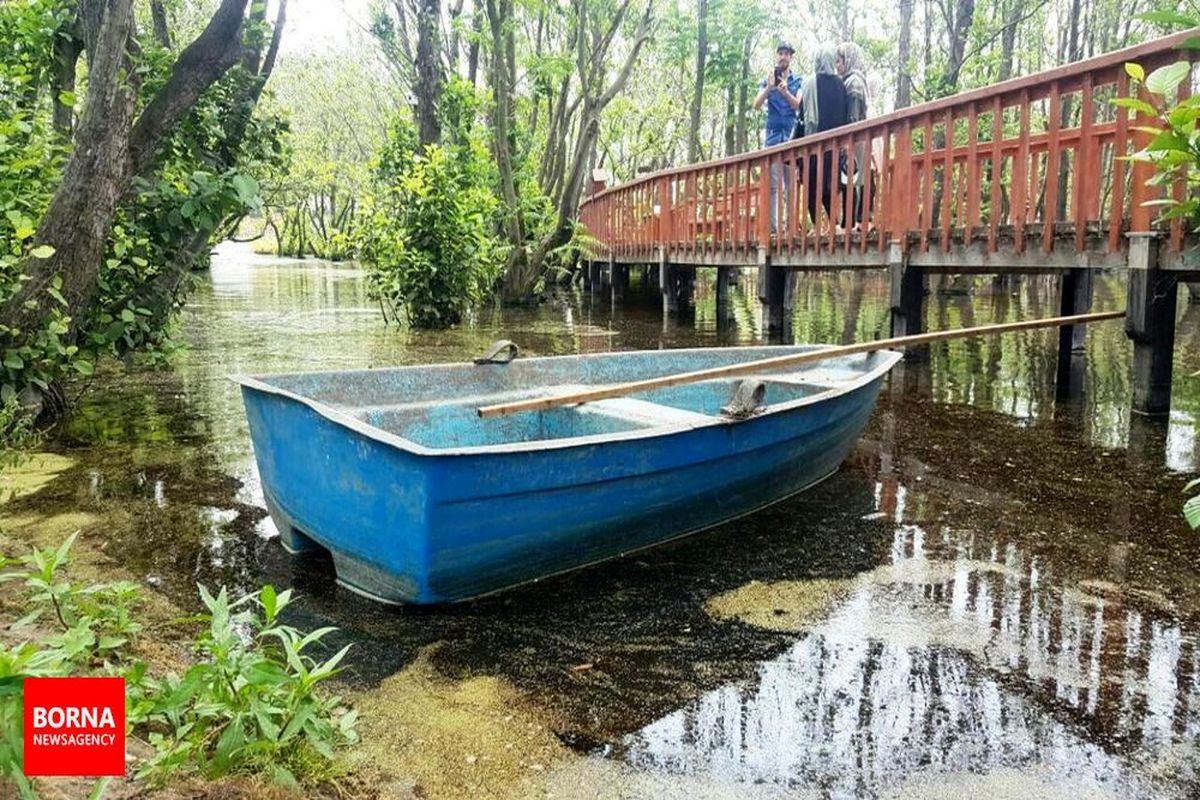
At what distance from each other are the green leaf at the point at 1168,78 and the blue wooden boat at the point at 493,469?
220 centimetres

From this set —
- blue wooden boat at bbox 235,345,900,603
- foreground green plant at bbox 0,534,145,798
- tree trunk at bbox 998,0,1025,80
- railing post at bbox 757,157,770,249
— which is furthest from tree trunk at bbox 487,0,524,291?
foreground green plant at bbox 0,534,145,798

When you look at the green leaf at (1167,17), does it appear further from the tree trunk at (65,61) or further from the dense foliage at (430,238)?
the dense foliage at (430,238)

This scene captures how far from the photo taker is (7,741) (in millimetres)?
1682

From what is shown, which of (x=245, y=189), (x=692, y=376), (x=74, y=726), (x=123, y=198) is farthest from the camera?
(x=245, y=189)

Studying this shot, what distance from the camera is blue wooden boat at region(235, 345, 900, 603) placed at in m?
3.39

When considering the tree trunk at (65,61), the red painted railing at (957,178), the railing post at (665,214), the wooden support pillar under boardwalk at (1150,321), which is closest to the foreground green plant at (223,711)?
the red painted railing at (957,178)

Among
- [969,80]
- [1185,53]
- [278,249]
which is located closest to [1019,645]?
[1185,53]

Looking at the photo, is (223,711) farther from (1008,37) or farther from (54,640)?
(1008,37)

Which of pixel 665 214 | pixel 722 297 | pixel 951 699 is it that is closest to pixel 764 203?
pixel 722 297

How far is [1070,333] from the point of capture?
330 inches

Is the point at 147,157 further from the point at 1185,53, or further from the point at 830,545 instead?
the point at 1185,53

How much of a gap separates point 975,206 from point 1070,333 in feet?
6.04

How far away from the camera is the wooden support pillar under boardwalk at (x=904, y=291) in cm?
838

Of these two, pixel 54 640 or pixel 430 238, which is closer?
pixel 54 640
